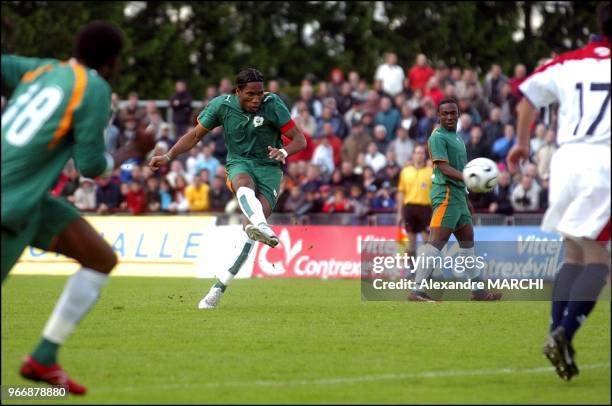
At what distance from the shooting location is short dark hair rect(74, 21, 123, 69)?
9.05m

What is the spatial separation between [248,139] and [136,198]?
Result: 473 inches

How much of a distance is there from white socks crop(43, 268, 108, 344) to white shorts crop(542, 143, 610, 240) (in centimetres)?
313

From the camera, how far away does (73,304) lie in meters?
9.05

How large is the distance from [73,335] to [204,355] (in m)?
1.88

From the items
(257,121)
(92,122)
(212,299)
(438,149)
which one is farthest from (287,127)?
(92,122)

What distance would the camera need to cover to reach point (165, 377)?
979 cm

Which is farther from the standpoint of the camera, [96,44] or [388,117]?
[388,117]

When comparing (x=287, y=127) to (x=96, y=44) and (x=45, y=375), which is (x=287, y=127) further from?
(x=45, y=375)

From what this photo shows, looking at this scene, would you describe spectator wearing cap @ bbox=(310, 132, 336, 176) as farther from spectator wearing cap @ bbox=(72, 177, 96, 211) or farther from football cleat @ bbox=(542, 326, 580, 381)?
football cleat @ bbox=(542, 326, 580, 381)

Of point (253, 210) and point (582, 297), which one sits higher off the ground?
point (582, 297)

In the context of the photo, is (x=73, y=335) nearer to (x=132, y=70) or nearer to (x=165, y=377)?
(x=165, y=377)

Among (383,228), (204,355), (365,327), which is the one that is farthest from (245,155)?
(383,228)

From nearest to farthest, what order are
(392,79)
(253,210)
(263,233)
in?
(263,233)
(253,210)
(392,79)

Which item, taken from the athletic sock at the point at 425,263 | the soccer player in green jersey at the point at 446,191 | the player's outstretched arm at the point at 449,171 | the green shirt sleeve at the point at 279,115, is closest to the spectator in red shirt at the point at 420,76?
the soccer player in green jersey at the point at 446,191
